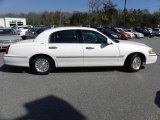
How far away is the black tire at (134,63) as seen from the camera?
8352 millimetres

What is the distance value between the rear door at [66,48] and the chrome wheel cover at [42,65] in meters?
0.36

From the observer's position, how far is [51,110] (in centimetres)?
489

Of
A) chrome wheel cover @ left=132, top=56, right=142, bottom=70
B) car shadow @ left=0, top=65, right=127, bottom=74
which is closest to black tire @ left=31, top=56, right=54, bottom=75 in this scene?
car shadow @ left=0, top=65, right=127, bottom=74

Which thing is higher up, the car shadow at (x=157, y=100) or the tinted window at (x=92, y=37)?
the tinted window at (x=92, y=37)

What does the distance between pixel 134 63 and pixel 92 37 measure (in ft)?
5.64

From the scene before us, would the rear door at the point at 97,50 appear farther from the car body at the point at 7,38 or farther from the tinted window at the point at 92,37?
the car body at the point at 7,38

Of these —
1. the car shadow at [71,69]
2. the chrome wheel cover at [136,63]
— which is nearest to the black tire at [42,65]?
the car shadow at [71,69]

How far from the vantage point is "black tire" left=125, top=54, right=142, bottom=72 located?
8.35 meters

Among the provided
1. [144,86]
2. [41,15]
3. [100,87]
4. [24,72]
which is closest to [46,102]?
[100,87]

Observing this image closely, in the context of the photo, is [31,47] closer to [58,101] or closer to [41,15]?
[58,101]

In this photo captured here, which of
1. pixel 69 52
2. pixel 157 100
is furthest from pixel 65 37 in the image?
pixel 157 100

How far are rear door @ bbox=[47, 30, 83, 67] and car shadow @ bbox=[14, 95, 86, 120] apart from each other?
8.42 feet

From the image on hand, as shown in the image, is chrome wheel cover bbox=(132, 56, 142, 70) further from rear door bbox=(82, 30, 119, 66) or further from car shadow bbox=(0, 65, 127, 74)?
rear door bbox=(82, 30, 119, 66)

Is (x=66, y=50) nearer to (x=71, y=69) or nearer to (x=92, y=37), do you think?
(x=92, y=37)
